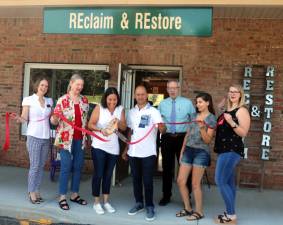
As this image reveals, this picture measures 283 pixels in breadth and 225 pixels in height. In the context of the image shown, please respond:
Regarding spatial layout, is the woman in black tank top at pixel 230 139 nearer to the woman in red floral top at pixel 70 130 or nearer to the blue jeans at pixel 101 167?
the blue jeans at pixel 101 167

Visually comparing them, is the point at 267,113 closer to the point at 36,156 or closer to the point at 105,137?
the point at 105,137

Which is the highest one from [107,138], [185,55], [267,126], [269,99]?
[185,55]

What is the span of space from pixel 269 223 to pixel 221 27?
3.77 m

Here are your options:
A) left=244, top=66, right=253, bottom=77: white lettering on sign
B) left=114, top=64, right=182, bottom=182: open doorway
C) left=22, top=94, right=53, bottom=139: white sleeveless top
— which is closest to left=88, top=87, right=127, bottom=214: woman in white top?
left=22, top=94, right=53, bottom=139: white sleeveless top

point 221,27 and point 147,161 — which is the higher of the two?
point 221,27

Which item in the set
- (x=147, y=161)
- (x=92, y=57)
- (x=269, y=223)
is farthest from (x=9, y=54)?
(x=269, y=223)

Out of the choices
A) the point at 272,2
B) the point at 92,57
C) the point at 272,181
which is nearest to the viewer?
the point at 272,2

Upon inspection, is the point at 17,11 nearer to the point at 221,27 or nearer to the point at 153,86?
the point at 153,86

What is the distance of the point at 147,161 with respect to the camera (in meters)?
5.52

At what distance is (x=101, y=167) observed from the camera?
5648 mm

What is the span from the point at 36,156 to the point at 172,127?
6.57ft

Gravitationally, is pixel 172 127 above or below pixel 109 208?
above

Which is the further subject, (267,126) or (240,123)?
(267,126)

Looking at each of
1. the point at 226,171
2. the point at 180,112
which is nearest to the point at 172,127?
the point at 180,112
